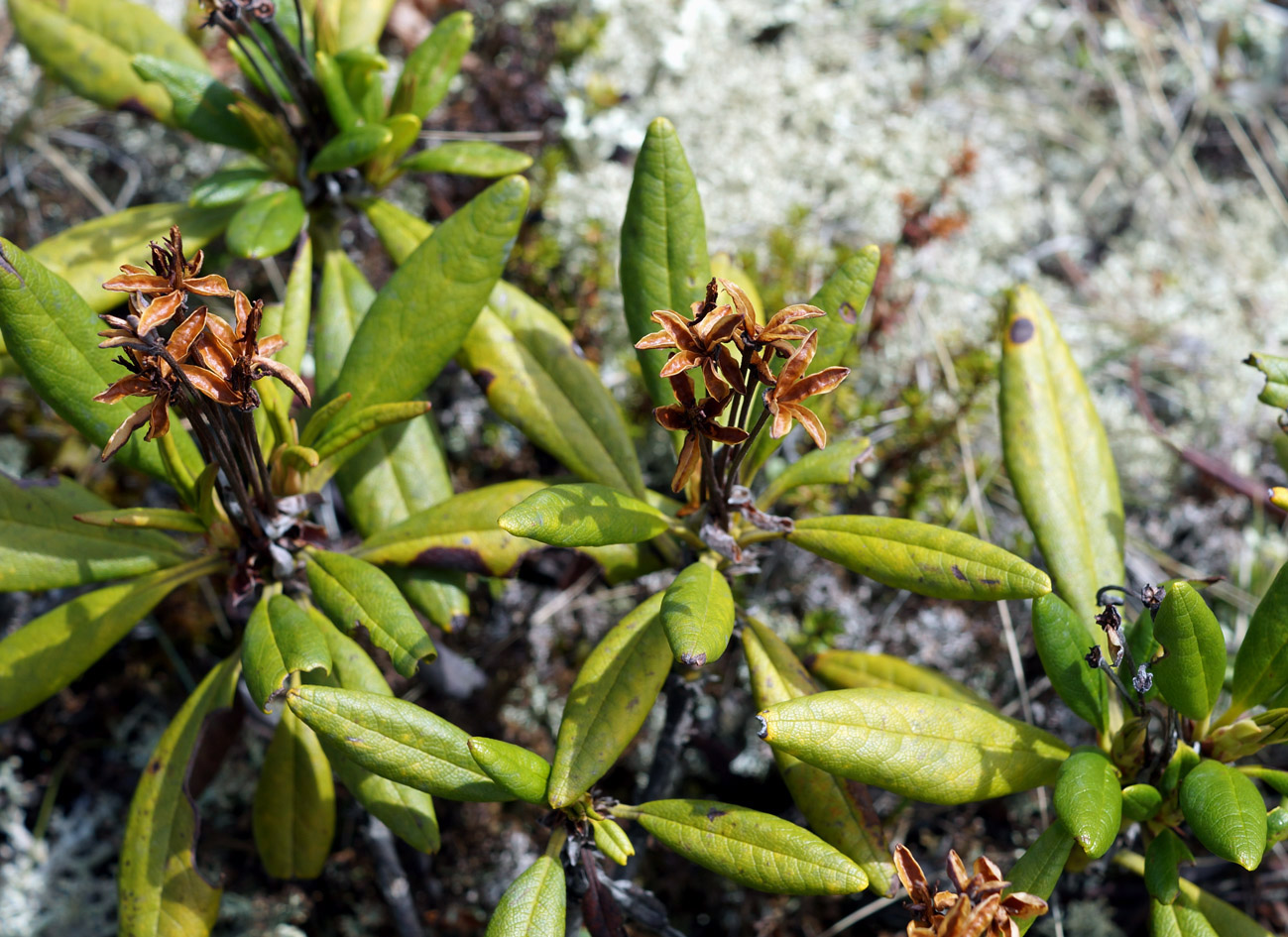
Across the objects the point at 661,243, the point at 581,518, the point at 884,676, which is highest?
the point at 661,243

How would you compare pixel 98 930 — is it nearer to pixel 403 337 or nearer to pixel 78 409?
pixel 78 409

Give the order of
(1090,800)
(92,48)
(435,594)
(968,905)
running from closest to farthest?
(968,905), (1090,800), (435,594), (92,48)

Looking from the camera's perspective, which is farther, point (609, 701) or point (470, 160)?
point (470, 160)

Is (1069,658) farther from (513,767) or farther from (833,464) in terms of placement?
(513,767)

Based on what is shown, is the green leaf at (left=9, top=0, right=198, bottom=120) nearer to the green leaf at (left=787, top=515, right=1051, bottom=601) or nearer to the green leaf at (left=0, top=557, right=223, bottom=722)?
the green leaf at (left=0, top=557, right=223, bottom=722)

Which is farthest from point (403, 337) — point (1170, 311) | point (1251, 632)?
point (1170, 311)

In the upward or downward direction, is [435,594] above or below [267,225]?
below

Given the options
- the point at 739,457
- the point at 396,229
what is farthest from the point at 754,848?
the point at 396,229
